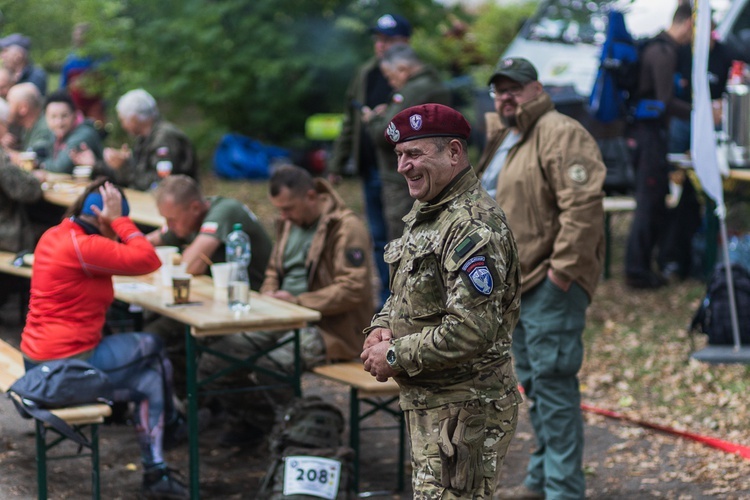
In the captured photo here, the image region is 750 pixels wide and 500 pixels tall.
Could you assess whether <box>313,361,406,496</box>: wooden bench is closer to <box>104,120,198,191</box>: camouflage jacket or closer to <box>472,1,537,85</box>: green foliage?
<box>104,120,198,191</box>: camouflage jacket

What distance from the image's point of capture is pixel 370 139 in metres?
9.06

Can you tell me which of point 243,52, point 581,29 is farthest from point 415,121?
point 243,52

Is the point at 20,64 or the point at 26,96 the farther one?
the point at 20,64

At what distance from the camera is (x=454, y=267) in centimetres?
357

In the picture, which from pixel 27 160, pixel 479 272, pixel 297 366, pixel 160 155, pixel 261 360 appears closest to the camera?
pixel 479 272

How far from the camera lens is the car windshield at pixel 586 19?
37.0 feet

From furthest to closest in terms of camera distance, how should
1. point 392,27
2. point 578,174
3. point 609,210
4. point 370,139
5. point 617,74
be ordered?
point 609,210
point 617,74
point 370,139
point 392,27
point 578,174

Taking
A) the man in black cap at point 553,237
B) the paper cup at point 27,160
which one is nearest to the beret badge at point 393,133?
the man in black cap at point 553,237

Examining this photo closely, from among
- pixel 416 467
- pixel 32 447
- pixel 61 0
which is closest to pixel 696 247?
pixel 32 447

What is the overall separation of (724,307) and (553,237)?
314cm

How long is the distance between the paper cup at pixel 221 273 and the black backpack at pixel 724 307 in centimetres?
369

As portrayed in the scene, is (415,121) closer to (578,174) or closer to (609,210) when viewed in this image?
(578,174)

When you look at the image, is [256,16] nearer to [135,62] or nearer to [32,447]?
[135,62]

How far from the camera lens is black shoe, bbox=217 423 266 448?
268 inches
